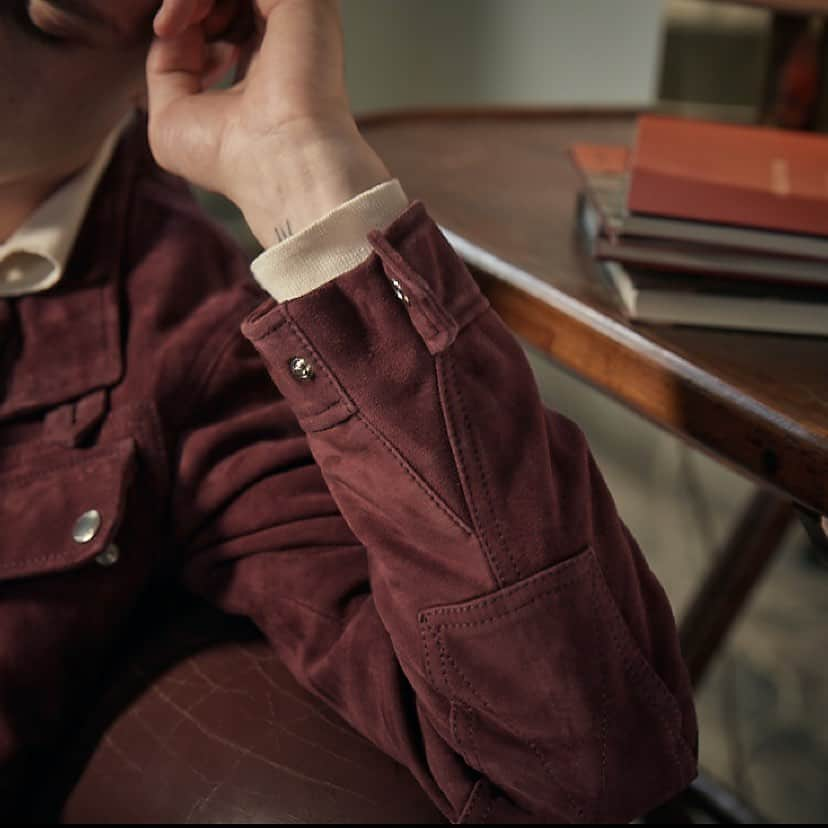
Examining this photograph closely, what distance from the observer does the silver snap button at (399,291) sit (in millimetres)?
462

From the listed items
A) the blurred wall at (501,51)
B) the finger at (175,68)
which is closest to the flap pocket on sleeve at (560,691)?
the finger at (175,68)

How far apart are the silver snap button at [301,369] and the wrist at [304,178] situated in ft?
0.22

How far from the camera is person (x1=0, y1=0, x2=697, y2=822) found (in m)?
0.47

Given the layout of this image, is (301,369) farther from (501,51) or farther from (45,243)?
(501,51)

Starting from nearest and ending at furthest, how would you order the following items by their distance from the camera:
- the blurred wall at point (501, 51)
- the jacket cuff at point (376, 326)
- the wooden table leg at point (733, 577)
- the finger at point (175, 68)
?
the jacket cuff at point (376, 326) < the finger at point (175, 68) < the wooden table leg at point (733, 577) < the blurred wall at point (501, 51)

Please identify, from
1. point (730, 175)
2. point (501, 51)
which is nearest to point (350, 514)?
point (730, 175)

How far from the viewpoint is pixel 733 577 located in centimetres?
111

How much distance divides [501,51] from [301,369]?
66.1 inches

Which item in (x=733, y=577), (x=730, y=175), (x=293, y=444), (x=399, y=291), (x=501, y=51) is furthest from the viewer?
(x=501, y=51)

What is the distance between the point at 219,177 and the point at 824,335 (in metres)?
0.35

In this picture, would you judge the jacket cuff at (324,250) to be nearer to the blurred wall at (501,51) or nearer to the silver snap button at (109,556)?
the silver snap button at (109,556)

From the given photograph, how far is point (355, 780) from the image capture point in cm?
53

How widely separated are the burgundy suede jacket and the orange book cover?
0.19m

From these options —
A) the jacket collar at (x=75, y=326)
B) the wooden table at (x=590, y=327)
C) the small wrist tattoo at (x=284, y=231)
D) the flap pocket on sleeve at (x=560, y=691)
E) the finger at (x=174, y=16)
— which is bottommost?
the flap pocket on sleeve at (x=560, y=691)
